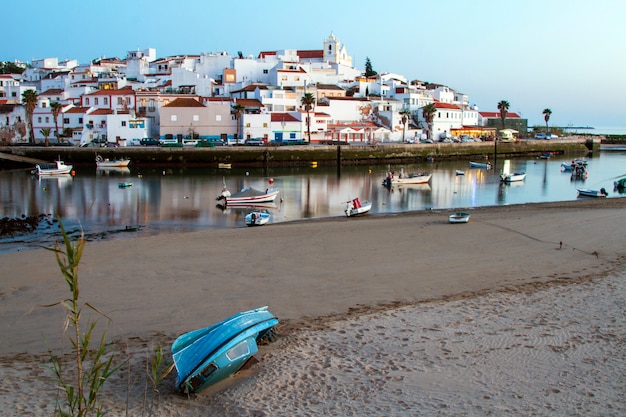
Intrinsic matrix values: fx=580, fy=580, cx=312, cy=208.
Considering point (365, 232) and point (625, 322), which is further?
point (365, 232)

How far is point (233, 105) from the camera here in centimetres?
6694

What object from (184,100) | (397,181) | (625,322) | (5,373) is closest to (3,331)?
(5,373)

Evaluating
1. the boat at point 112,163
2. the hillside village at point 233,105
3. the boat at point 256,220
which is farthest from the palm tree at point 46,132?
the boat at point 256,220

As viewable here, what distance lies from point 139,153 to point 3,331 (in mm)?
47234

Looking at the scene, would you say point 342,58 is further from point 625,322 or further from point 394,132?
point 625,322

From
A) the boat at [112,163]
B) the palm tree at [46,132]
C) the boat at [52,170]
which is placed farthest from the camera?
the palm tree at [46,132]

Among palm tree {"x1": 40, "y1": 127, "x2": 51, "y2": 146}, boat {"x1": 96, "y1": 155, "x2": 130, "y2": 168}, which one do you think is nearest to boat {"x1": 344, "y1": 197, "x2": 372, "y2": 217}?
boat {"x1": 96, "y1": 155, "x2": 130, "y2": 168}

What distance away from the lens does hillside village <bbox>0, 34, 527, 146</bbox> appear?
62.1 m

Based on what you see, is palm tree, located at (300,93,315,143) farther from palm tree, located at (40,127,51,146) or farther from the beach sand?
the beach sand

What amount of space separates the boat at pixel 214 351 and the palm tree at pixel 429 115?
69612 mm

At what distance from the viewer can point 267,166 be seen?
5362 cm

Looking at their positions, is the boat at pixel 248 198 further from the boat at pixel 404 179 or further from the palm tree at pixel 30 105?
the palm tree at pixel 30 105

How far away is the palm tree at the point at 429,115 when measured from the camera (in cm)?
7425

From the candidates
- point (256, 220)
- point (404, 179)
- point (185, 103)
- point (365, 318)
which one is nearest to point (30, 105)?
point (185, 103)
